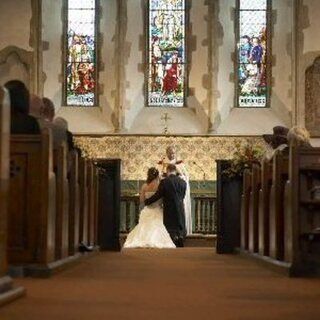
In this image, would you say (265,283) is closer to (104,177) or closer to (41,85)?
(104,177)

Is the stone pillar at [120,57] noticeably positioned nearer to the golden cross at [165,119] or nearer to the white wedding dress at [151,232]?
the golden cross at [165,119]

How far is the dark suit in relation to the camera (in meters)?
12.5

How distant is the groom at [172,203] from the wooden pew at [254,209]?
3702 millimetres

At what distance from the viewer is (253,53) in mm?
16766

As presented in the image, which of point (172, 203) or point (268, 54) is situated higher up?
point (268, 54)

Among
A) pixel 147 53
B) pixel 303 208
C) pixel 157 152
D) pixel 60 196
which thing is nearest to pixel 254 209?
pixel 303 208

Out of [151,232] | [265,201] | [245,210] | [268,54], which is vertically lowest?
[151,232]

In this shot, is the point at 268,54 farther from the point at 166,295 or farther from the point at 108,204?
the point at 166,295

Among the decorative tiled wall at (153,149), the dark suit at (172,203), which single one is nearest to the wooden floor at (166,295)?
the dark suit at (172,203)

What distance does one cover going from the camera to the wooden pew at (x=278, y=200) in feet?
22.6

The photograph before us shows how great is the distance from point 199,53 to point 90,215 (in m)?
7.78

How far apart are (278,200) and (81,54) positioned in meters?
10.5

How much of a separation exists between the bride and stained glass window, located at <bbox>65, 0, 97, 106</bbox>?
4136mm

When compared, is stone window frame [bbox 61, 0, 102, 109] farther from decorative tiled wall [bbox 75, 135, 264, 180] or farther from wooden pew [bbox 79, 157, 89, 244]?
wooden pew [bbox 79, 157, 89, 244]
